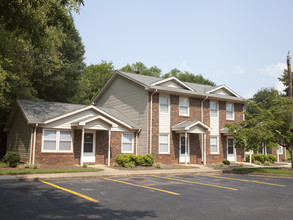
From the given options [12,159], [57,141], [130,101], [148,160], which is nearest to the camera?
[12,159]

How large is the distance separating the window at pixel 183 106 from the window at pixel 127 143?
4.98 meters

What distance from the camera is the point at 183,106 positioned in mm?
25766

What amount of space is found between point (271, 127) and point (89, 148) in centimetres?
1311

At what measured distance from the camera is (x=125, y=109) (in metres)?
26.7

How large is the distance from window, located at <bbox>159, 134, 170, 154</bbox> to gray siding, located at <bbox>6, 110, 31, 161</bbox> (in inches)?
392

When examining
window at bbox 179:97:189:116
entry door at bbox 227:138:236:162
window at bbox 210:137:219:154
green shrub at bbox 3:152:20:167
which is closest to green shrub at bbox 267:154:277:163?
entry door at bbox 227:138:236:162

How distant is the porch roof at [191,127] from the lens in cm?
2364

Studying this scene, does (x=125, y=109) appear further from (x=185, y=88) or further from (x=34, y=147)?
(x=34, y=147)

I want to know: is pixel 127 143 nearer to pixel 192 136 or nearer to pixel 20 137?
pixel 192 136

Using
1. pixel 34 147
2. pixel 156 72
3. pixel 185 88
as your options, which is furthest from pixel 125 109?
pixel 156 72

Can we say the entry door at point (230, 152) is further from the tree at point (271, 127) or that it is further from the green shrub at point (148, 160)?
the green shrub at point (148, 160)

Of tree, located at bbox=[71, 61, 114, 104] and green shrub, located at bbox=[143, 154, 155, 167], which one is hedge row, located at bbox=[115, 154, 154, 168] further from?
tree, located at bbox=[71, 61, 114, 104]

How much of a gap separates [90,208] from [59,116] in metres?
13.9

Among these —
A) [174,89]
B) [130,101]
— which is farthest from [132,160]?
[174,89]
